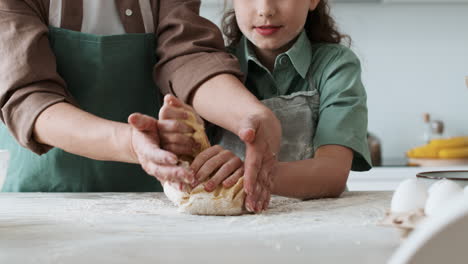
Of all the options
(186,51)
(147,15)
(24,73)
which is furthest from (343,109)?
(24,73)

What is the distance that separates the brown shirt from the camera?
1.03m

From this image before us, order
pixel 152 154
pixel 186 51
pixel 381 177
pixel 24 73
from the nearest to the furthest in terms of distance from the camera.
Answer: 1. pixel 152 154
2. pixel 24 73
3. pixel 186 51
4. pixel 381 177

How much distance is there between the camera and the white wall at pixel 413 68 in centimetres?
303

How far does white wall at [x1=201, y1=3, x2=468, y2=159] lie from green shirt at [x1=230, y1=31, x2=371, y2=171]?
1.81 m

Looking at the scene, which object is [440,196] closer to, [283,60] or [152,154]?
[152,154]

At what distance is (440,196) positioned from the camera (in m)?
0.61

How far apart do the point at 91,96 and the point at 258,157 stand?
0.48 meters

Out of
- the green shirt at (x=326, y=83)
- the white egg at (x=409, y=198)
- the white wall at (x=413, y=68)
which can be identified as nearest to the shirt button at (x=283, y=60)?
the green shirt at (x=326, y=83)

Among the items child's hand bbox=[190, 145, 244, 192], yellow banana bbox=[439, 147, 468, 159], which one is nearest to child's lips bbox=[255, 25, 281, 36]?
child's hand bbox=[190, 145, 244, 192]

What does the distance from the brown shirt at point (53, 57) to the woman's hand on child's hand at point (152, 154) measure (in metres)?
0.22

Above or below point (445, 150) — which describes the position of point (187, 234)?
above

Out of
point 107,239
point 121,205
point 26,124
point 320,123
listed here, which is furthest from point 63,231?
point 320,123

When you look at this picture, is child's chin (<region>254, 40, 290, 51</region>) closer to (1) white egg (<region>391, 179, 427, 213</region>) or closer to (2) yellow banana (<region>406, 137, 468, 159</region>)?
(1) white egg (<region>391, 179, 427, 213</region>)

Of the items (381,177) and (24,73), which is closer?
(24,73)
